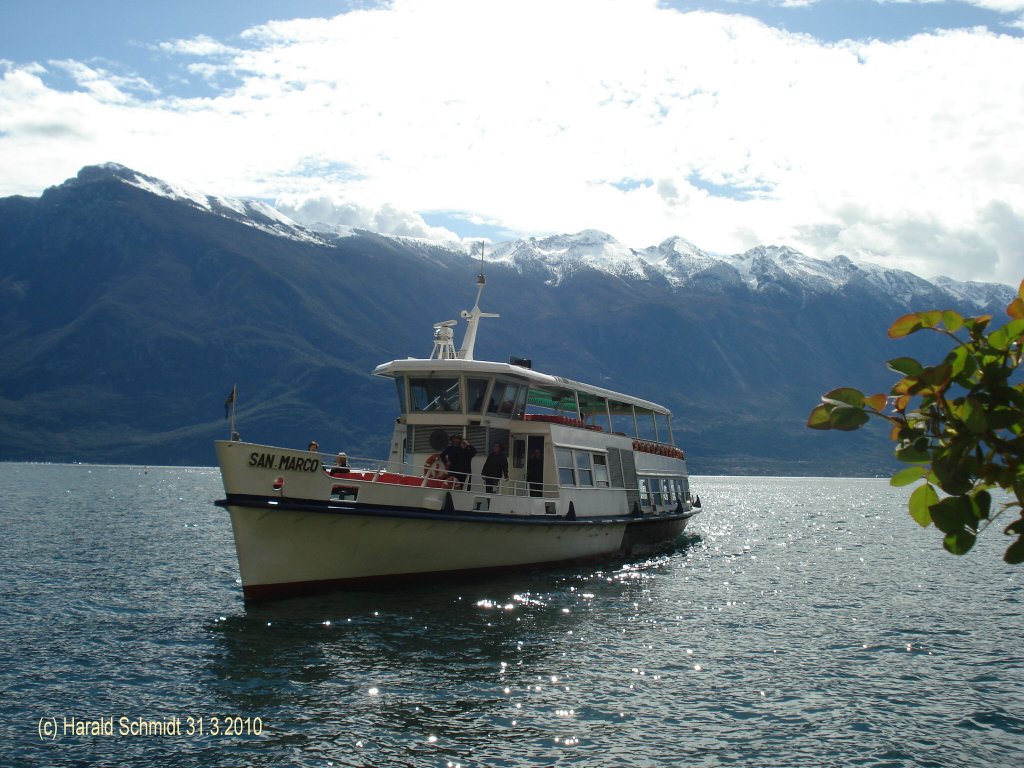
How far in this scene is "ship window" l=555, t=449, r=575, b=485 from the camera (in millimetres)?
33969

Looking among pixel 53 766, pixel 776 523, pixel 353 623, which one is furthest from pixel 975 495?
pixel 776 523

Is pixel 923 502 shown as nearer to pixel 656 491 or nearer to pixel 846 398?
pixel 846 398

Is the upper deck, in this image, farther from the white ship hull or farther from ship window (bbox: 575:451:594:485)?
the white ship hull

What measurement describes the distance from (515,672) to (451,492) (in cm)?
918

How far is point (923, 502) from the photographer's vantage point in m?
4.38

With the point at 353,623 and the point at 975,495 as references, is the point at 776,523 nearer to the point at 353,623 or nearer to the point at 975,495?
the point at 353,623

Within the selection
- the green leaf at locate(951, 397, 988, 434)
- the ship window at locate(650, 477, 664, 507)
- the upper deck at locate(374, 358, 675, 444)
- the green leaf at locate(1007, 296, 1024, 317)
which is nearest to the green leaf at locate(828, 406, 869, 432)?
the green leaf at locate(951, 397, 988, 434)

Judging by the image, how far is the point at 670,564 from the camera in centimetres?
4106

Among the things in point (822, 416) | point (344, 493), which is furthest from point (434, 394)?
point (822, 416)

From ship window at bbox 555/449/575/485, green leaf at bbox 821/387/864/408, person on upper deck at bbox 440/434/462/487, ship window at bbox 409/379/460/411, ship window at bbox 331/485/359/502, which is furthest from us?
ship window at bbox 555/449/575/485

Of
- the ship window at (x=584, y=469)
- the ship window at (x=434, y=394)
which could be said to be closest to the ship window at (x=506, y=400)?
the ship window at (x=434, y=394)

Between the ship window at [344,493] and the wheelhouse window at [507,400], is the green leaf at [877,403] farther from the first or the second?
the wheelhouse window at [507,400]

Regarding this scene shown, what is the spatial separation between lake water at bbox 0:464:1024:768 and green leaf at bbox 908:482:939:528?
11.1 m

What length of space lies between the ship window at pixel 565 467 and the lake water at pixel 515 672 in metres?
3.60
